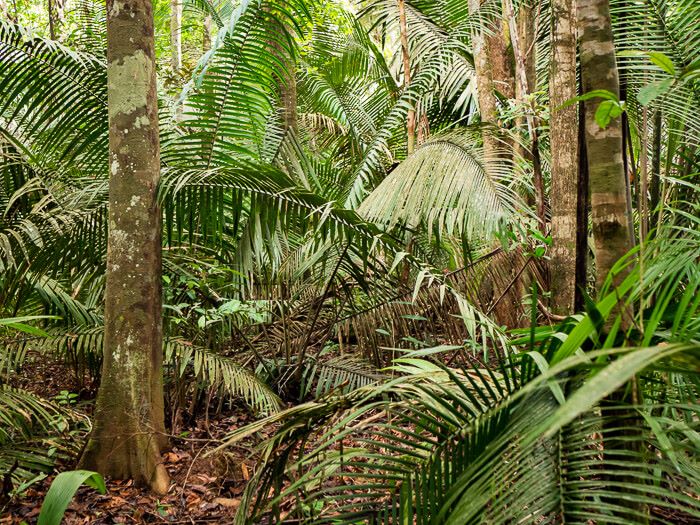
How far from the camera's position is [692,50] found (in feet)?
10.9

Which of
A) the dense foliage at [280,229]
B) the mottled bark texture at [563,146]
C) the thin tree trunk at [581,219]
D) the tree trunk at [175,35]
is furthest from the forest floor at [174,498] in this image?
the tree trunk at [175,35]

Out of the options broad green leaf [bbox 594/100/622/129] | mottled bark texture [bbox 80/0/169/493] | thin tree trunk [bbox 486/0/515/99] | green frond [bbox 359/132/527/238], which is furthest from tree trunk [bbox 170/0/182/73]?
broad green leaf [bbox 594/100/622/129]

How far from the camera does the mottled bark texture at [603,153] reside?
1.52 m

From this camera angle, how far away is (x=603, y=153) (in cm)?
156

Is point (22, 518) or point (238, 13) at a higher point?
point (238, 13)

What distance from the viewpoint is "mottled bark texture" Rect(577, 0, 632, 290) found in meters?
1.52

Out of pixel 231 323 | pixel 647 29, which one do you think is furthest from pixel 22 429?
pixel 647 29

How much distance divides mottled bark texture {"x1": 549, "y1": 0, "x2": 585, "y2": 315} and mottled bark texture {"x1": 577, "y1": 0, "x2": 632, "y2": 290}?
1837 millimetres

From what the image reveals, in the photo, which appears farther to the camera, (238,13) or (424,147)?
(424,147)

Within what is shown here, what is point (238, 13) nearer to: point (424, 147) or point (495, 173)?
point (424, 147)

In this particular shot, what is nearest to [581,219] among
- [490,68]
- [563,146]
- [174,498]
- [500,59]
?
[563,146]

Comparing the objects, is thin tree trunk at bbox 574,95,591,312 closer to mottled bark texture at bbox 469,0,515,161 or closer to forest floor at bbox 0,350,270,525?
forest floor at bbox 0,350,270,525

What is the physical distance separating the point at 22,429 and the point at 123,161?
4.70 ft

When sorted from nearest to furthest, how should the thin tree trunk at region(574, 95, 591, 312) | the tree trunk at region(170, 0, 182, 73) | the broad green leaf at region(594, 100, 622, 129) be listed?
the broad green leaf at region(594, 100, 622, 129)
the thin tree trunk at region(574, 95, 591, 312)
the tree trunk at region(170, 0, 182, 73)
